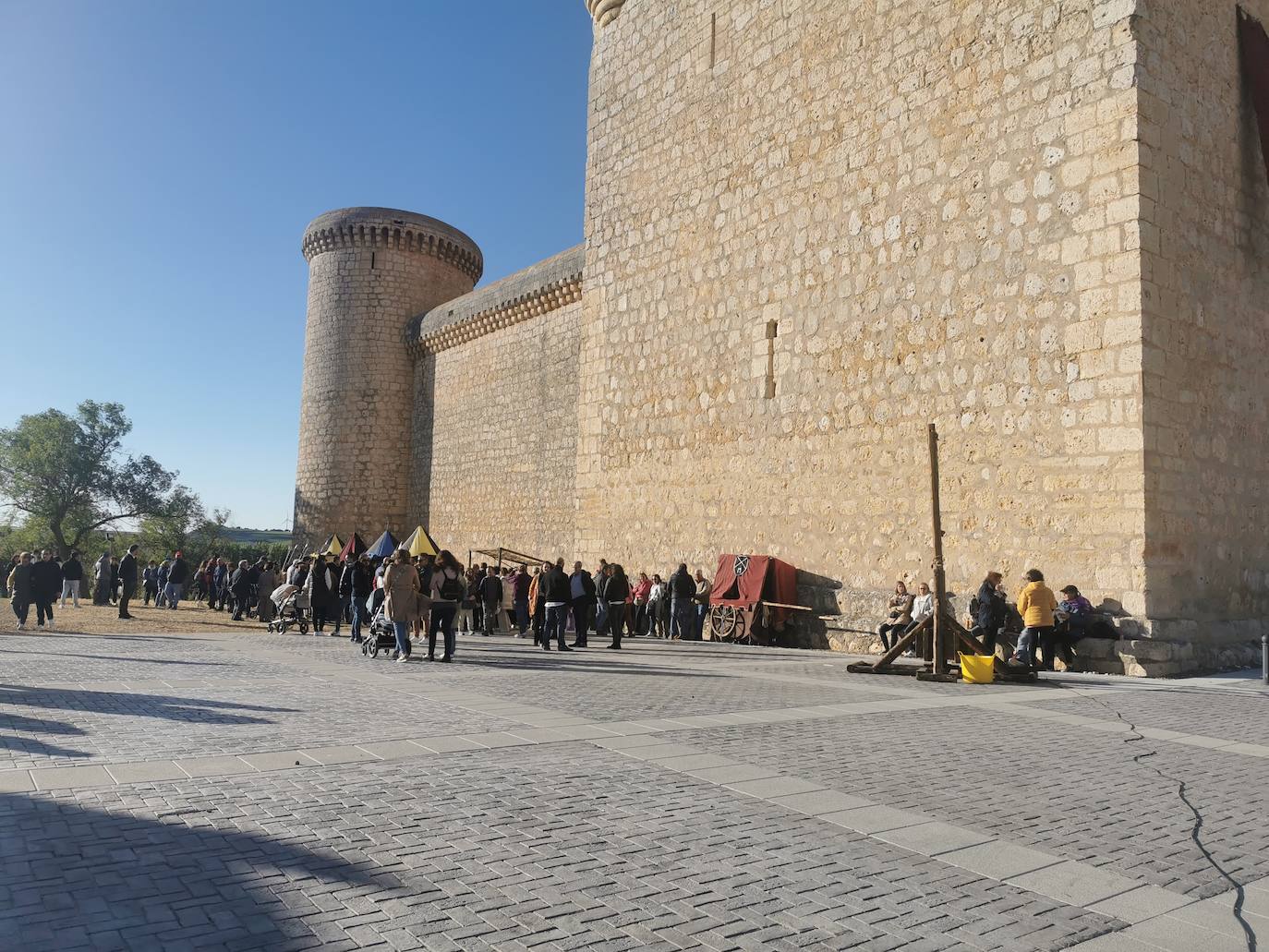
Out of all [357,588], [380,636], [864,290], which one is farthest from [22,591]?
[864,290]

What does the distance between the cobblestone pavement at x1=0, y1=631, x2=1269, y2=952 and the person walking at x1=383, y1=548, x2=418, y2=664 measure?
3026mm

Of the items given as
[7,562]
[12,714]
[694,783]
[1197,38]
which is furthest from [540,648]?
[7,562]

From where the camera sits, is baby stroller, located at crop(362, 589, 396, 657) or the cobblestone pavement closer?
the cobblestone pavement

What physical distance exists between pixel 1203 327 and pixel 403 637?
9294mm

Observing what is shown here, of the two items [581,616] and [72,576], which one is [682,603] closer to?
[581,616]

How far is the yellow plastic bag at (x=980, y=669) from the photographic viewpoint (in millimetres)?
8453

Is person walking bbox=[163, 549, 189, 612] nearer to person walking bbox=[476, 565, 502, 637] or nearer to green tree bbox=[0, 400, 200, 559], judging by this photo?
person walking bbox=[476, 565, 502, 637]

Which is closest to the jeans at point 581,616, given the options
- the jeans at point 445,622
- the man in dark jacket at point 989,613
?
the jeans at point 445,622

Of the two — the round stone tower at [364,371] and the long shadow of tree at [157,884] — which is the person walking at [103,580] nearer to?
the round stone tower at [364,371]

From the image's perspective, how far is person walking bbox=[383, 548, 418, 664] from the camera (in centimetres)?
994

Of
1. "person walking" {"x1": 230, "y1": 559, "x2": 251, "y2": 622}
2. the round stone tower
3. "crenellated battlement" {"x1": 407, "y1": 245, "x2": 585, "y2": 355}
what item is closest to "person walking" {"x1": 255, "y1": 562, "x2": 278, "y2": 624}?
"person walking" {"x1": 230, "y1": 559, "x2": 251, "y2": 622}

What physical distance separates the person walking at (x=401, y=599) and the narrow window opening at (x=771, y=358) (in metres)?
6.06

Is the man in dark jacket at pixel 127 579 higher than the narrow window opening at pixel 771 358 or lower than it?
lower

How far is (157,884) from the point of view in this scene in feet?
9.10
